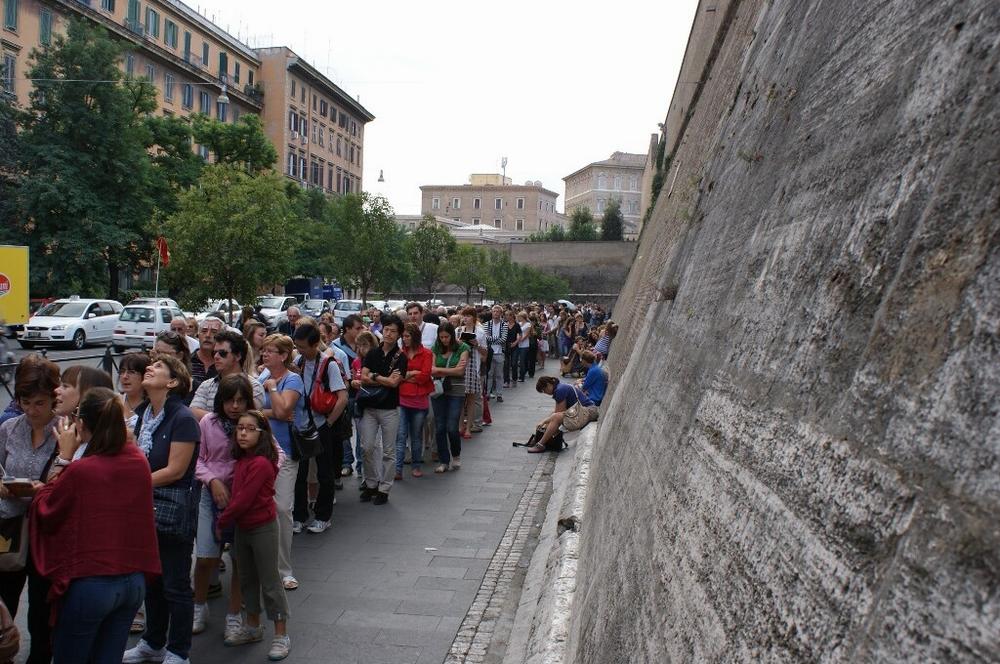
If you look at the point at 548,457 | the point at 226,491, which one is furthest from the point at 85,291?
the point at 226,491

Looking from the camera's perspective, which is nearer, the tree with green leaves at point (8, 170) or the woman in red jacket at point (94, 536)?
the woman in red jacket at point (94, 536)

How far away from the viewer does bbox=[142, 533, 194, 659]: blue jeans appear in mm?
4711

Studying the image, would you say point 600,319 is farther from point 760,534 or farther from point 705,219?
point 760,534

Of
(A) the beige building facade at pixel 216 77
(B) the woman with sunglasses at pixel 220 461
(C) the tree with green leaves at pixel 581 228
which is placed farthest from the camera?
(C) the tree with green leaves at pixel 581 228

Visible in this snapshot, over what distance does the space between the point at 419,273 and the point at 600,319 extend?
21.9m

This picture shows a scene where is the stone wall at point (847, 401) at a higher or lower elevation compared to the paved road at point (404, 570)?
higher

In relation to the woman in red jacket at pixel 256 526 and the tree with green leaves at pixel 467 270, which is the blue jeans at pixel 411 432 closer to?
the woman in red jacket at pixel 256 526

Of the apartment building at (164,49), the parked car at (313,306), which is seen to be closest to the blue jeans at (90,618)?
the parked car at (313,306)

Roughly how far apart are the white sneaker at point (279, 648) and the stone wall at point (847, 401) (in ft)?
6.20

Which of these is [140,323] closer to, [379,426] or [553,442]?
[553,442]

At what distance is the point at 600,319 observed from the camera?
36.9 meters

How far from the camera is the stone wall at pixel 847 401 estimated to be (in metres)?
1.47

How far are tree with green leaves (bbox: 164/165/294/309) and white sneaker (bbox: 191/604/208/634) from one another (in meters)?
19.3

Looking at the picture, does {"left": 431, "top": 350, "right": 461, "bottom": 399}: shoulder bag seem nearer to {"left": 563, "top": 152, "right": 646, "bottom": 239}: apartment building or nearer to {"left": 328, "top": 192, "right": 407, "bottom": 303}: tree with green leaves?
{"left": 328, "top": 192, "right": 407, "bottom": 303}: tree with green leaves
